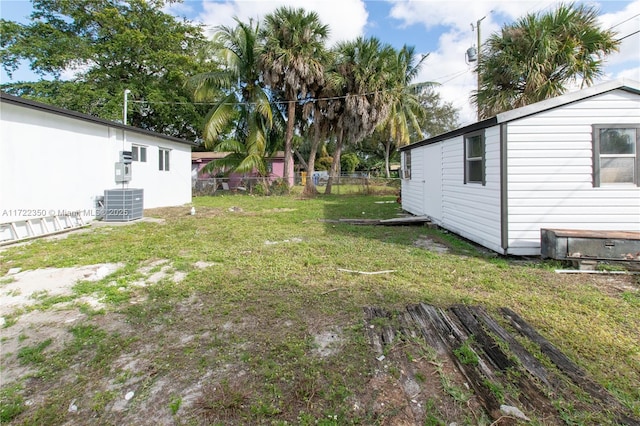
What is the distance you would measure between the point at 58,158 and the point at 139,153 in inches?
139

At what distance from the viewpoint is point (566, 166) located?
A: 514 cm

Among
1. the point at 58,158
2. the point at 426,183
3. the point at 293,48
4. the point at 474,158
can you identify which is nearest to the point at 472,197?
the point at 474,158

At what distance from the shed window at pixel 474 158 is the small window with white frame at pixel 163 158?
10759mm

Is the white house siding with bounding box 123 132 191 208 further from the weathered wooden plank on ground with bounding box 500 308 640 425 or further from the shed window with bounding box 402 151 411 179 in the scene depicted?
the weathered wooden plank on ground with bounding box 500 308 640 425

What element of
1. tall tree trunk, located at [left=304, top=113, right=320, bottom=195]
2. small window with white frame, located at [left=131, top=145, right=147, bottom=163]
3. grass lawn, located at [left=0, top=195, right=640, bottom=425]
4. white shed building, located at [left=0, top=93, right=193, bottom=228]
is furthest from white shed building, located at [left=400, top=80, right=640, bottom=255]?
tall tree trunk, located at [left=304, top=113, right=320, bottom=195]

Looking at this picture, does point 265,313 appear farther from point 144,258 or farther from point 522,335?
point 144,258

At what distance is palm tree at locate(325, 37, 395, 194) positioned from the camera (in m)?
15.8

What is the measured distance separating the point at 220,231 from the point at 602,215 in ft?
23.0

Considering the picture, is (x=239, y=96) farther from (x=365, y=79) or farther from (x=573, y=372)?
(x=573, y=372)

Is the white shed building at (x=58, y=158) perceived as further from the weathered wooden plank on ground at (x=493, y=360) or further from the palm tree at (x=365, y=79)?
the palm tree at (x=365, y=79)

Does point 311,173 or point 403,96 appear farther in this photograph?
point 403,96

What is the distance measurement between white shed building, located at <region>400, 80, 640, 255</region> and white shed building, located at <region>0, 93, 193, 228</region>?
29.4 ft

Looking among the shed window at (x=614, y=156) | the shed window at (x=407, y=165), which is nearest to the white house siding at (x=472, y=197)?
the shed window at (x=614, y=156)

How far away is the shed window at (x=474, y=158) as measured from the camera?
600 centimetres
